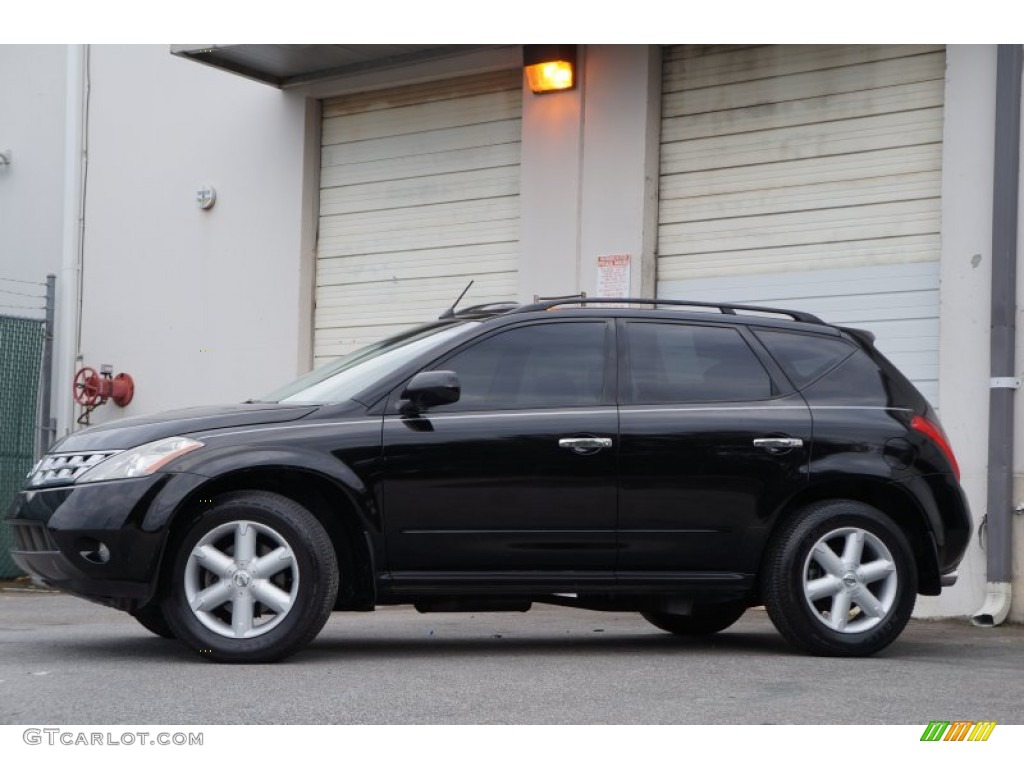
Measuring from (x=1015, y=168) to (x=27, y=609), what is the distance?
723cm

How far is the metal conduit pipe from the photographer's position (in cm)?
1048

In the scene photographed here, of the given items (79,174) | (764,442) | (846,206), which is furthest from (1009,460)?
(79,174)

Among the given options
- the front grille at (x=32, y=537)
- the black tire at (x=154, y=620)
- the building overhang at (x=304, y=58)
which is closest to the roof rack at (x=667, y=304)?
the black tire at (x=154, y=620)

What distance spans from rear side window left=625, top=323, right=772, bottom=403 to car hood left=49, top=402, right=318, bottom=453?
156 cm

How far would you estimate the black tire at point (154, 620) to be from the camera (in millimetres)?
7801

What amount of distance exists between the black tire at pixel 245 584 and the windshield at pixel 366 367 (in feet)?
2.49

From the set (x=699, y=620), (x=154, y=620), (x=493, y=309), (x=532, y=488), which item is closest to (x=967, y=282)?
(x=699, y=620)

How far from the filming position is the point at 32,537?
719cm

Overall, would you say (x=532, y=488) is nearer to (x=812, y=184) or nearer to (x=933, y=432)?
(x=933, y=432)

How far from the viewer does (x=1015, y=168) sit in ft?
34.9

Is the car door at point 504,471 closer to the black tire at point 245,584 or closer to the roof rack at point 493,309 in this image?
the roof rack at point 493,309

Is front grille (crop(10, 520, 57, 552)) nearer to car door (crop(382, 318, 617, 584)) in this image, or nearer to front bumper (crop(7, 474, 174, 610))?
front bumper (crop(7, 474, 174, 610))

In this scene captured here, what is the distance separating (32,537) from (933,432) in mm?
4245

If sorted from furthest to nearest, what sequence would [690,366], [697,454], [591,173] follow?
1. [591,173]
2. [690,366]
3. [697,454]
